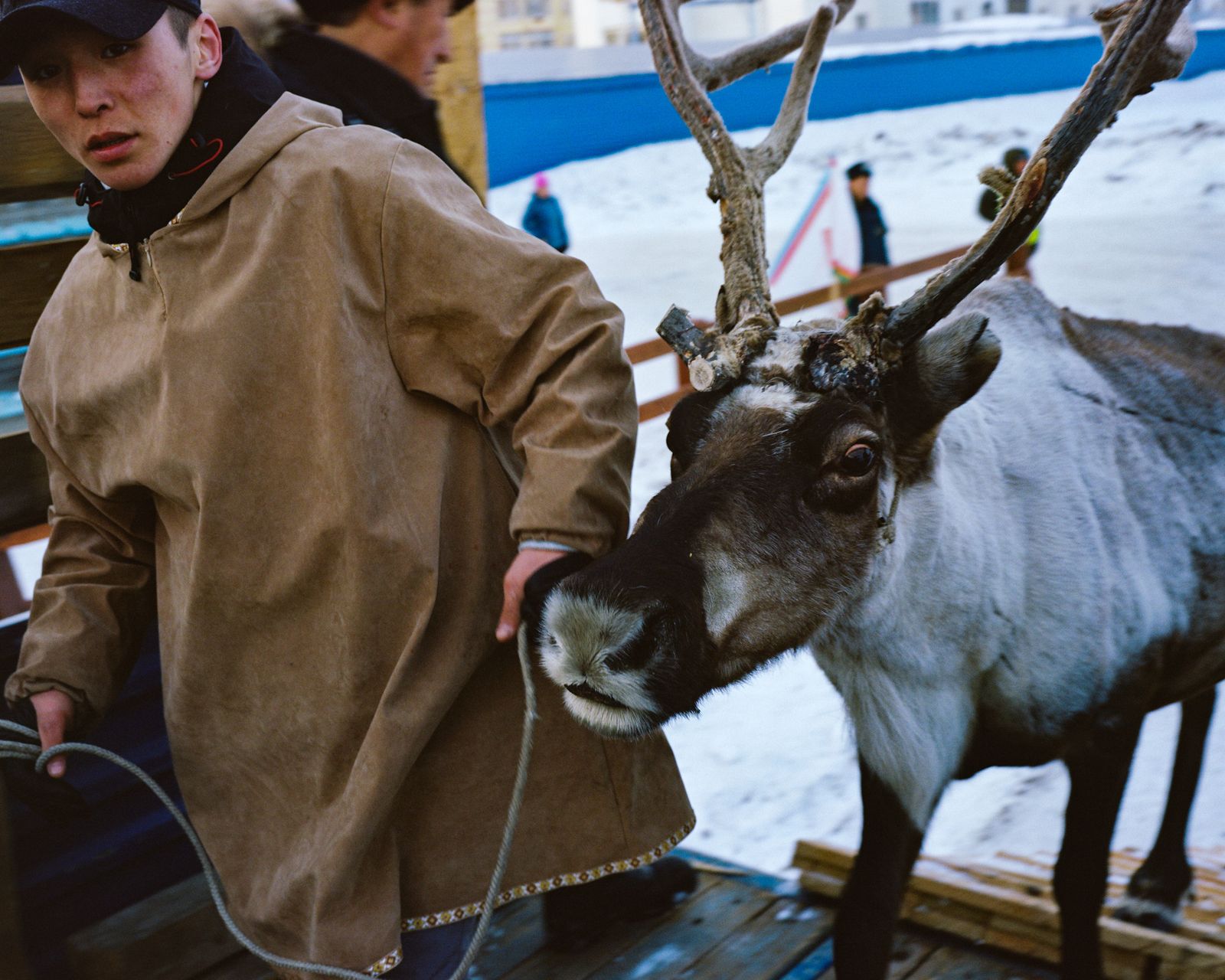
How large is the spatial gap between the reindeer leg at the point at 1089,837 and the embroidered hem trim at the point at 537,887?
2.86 ft

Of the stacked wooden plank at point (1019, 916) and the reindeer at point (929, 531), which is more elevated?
the reindeer at point (929, 531)

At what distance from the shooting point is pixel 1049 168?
1.99 metres

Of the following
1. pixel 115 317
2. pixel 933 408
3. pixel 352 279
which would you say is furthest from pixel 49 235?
pixel 933 408

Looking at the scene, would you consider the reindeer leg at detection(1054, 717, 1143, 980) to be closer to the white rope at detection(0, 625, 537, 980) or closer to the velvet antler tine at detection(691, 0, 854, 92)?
the white rope at detection(0, 625, 537, 980)

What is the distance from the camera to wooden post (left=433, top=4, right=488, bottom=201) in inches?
134

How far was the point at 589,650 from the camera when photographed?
1.69m

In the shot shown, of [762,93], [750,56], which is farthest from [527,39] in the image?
[750,56]

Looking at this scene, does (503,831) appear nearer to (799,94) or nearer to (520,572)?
(520,572)

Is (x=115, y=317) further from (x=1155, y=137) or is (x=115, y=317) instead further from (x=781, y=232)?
(x=1155, y=137)

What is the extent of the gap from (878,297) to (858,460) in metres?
0.30

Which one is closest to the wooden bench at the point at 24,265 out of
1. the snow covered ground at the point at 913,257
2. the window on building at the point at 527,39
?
the snow covered ground at the point at 913,257

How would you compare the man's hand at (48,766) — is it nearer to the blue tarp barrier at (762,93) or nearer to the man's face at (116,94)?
the man's face at (116,94)

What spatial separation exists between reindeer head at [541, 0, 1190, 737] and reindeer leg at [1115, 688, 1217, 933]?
1.45 m

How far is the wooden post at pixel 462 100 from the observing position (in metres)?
3.40
